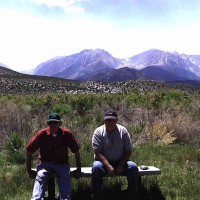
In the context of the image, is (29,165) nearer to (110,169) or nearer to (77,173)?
(77,173)

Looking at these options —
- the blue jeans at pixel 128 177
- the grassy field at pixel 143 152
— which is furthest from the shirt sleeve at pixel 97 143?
the grassy field at pixel 143 152

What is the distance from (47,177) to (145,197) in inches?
69.9

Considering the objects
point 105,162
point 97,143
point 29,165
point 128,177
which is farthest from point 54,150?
point 128,177

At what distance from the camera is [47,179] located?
A: 23.4 feet

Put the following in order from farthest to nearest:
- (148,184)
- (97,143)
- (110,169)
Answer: (148,184) < (97,143) < (110,169)

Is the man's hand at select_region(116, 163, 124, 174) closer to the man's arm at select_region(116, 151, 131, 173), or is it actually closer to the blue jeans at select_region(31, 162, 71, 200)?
the man's arm at select_region(116, 151, 131, 173)

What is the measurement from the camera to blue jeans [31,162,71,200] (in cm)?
688

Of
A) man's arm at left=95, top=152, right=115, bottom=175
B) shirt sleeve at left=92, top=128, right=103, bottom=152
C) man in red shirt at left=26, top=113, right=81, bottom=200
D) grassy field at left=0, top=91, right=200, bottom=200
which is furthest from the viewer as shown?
grassy field at left=0, top=91, right=200, bottom=200

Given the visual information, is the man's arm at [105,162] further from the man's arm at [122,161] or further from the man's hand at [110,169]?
the man's arm at [122,161]

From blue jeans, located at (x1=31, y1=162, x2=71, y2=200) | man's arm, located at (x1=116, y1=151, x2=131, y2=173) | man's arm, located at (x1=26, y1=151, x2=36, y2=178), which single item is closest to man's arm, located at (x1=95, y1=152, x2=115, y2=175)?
man's arm, located at (x1=116, y1=151, x2=131, y2=173)

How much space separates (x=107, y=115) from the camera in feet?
24.6

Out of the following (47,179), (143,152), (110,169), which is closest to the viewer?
(47,179)

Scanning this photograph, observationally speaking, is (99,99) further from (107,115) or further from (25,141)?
(107,115)

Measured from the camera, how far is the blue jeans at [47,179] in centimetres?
688
